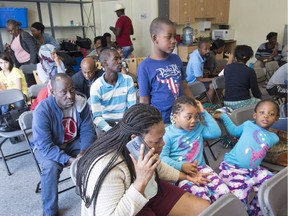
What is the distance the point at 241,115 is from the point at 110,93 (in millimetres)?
1132

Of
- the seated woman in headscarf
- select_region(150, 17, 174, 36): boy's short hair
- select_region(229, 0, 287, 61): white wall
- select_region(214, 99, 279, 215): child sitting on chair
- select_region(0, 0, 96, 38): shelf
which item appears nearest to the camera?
select_region(214, 99, 279, 215): child sitting on chair

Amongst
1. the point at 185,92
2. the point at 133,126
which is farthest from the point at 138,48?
the point at 133,126

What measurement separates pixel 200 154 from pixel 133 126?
0.80m

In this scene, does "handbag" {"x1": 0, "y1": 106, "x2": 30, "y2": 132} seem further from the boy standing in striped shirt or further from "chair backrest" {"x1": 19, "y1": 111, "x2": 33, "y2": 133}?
the boy standing in striped shirt

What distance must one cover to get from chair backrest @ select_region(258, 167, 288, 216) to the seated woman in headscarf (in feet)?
10.3

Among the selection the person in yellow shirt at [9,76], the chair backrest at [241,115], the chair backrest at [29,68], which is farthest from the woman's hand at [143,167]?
the chair backrest at [29,68]

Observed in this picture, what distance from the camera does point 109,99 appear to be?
7.34 feet

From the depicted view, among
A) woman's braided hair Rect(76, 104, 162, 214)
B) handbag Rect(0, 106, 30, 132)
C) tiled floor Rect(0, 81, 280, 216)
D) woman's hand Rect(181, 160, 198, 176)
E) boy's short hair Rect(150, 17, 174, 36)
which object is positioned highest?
boy's short hair Rect(150, 17, 174, 36)

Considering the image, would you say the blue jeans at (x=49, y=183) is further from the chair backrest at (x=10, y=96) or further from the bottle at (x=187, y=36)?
the bottle at (x=187, y=36)

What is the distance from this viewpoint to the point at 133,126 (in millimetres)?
1055

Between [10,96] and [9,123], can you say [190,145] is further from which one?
[10,96]

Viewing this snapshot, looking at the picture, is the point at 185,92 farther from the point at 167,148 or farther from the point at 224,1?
the point at 224,1

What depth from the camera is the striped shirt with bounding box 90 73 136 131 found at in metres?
2.15

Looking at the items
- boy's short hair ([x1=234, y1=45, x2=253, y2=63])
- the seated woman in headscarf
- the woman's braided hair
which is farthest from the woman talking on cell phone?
the seated woman in headscarf
